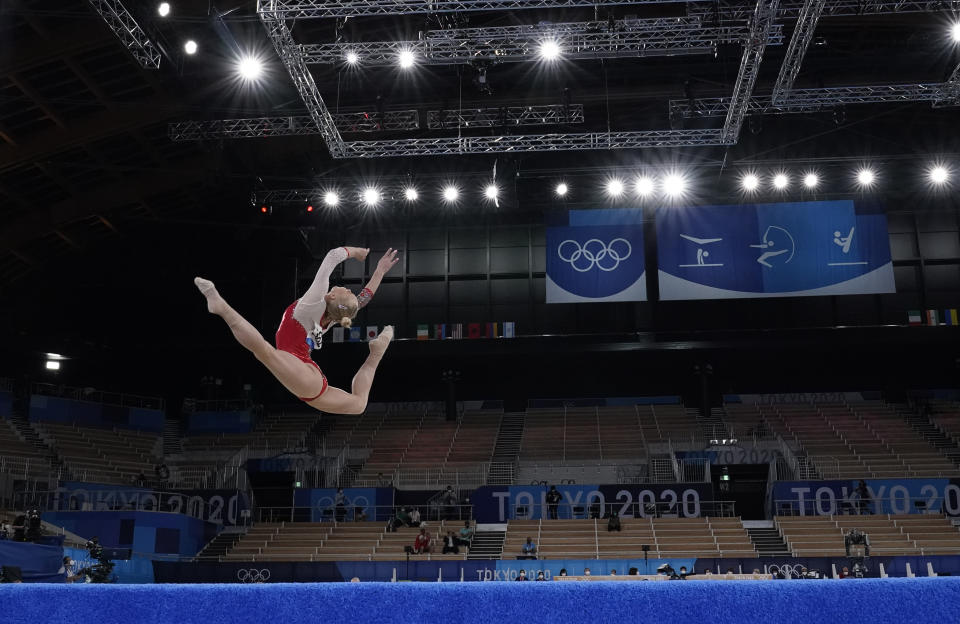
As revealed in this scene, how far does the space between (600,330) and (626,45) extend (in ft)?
50.3

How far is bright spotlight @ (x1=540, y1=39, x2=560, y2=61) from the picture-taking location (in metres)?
15.3

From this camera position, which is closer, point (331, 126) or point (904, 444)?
point (331, 126)

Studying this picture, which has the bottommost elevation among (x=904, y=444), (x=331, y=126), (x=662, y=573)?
(x=662, y=573)

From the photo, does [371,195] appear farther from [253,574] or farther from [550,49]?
[253,574]

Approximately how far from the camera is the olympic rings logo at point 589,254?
2547 centimetres

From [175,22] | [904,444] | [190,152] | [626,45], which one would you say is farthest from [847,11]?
[190,152]

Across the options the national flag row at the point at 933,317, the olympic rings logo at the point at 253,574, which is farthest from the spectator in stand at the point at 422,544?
the national flag row at the point at 933,317

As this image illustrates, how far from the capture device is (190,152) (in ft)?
79.6

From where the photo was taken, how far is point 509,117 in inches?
802

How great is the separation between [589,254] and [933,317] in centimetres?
1166

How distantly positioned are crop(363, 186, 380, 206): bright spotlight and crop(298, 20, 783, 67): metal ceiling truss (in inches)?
336

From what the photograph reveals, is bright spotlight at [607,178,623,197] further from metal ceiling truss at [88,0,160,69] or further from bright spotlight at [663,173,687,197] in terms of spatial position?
metal ceiling truss at [88,0,160,69]

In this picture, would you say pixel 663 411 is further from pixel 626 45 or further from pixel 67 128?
pixel 67 128

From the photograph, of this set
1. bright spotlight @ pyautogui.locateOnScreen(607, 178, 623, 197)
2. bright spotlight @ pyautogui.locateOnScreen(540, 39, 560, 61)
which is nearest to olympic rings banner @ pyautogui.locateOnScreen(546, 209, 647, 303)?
bright spotlight @ pyautogui.locateOnScreen(607, 178, 623, 197)
